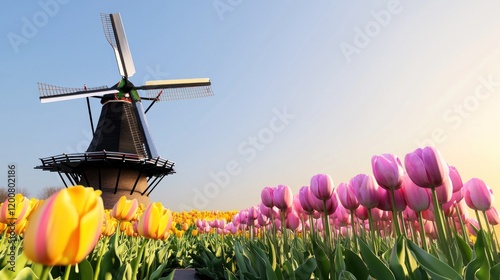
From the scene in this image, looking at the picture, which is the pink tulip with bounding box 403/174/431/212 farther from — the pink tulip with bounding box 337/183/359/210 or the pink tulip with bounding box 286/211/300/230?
the pink tulip with bounding box 286/211/300/230

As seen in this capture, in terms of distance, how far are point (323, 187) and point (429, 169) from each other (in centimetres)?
92

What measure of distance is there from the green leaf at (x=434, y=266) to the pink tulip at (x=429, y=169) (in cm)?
41

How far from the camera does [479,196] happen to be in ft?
7.16

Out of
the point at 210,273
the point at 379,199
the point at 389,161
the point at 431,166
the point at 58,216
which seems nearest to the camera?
the point at 58,216

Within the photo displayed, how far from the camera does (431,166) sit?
5.65ft

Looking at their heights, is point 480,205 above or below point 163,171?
below

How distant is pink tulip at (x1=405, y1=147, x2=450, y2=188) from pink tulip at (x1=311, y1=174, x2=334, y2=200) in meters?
0.78

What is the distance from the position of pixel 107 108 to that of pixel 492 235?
21.0 meters

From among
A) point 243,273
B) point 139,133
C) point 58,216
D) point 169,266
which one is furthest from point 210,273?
point 139,133

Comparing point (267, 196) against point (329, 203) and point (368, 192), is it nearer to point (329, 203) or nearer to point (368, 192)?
point (329, 203)

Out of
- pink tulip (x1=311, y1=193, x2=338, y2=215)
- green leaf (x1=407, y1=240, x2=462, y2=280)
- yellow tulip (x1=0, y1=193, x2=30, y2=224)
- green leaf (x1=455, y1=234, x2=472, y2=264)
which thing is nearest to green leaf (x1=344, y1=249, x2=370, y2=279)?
green leaf (x1=407, y1=240, x2=462, y2=280)

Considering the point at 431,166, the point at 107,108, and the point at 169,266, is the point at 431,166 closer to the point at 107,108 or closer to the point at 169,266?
the point at 169,266

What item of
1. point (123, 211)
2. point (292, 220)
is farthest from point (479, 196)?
point (123, 211)

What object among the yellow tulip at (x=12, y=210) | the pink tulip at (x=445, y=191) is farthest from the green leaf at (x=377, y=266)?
the yellow tulip at (x=12, y=210)
